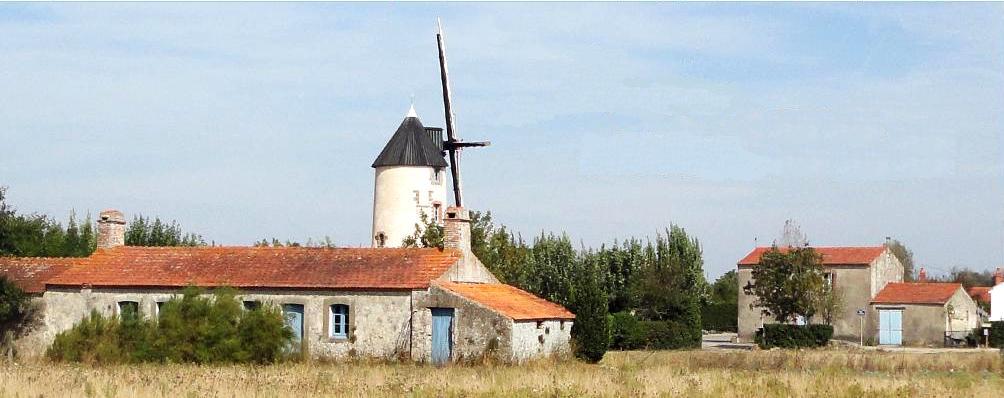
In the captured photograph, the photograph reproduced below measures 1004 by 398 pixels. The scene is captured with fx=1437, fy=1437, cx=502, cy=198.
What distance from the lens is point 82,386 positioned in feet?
73.5

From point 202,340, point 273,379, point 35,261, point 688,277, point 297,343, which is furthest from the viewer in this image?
point 688,277

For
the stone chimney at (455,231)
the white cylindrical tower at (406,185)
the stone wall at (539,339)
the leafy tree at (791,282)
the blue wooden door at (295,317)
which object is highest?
the white cylindrical tower at (406,185)

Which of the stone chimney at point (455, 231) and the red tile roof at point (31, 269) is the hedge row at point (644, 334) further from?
the red tile roof at point (31, 269)

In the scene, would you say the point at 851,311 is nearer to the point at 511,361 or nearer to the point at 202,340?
the point at 511,361

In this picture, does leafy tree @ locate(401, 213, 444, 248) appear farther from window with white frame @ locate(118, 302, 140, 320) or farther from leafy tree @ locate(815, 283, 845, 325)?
leafy tree @ locate(815, 283, 845, 325)

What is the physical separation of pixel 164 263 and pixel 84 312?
7.74 feet

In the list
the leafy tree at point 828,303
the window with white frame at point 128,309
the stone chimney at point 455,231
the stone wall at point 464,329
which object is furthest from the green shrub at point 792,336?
the window with white frame at point 128,309

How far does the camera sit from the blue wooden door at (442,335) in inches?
1325

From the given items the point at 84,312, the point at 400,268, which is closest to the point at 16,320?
the point at 84,312

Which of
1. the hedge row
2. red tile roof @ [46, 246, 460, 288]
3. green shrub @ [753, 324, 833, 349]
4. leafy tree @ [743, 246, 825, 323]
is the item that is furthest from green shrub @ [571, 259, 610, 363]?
leafy tree @ [743, 246, 825, 323]

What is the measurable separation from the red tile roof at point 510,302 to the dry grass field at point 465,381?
167 centimetres

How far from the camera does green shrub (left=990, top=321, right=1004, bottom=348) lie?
5109 cm

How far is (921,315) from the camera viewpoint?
54625 mm

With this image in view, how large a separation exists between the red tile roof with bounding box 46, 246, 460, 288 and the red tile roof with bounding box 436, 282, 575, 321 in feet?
2.84
